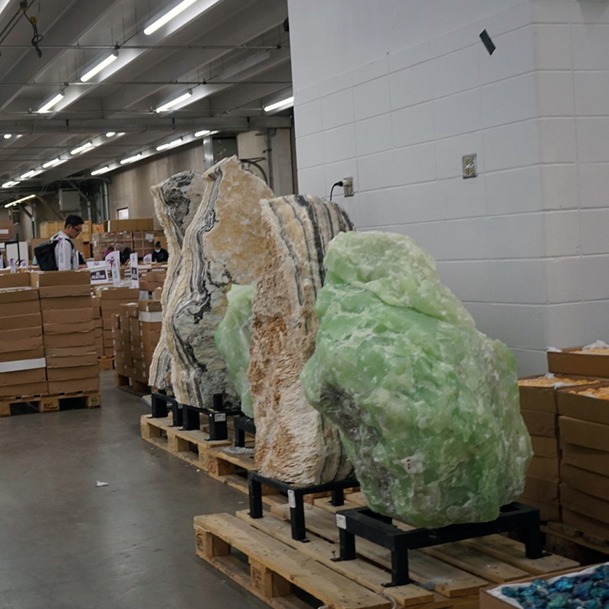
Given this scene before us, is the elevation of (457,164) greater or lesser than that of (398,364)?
greater

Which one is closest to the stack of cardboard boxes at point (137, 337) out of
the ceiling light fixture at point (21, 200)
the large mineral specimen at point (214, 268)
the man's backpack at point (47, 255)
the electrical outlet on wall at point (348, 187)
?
the man's backpack at point (47, 255)

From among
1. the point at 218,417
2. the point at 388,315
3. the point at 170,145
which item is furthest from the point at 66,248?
the point at 170,145

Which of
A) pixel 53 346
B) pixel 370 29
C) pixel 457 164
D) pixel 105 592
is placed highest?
pixel 370 29

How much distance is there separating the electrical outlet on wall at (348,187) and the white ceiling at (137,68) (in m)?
6.71

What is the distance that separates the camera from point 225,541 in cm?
438

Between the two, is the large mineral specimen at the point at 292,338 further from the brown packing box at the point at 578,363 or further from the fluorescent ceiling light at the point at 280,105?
the fluorescent ceiling light at the point at 280,105

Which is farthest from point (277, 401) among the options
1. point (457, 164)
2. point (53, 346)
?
point (53, 346)

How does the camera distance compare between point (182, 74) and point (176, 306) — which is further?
point (182, 74)

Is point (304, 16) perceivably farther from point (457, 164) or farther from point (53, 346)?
point (53, 346)

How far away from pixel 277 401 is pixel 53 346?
5064 millimetres

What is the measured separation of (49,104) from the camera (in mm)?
18578

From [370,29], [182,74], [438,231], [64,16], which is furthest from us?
[182,74]

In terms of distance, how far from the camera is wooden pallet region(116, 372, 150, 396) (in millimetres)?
10312

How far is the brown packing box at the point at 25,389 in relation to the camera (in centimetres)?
922
